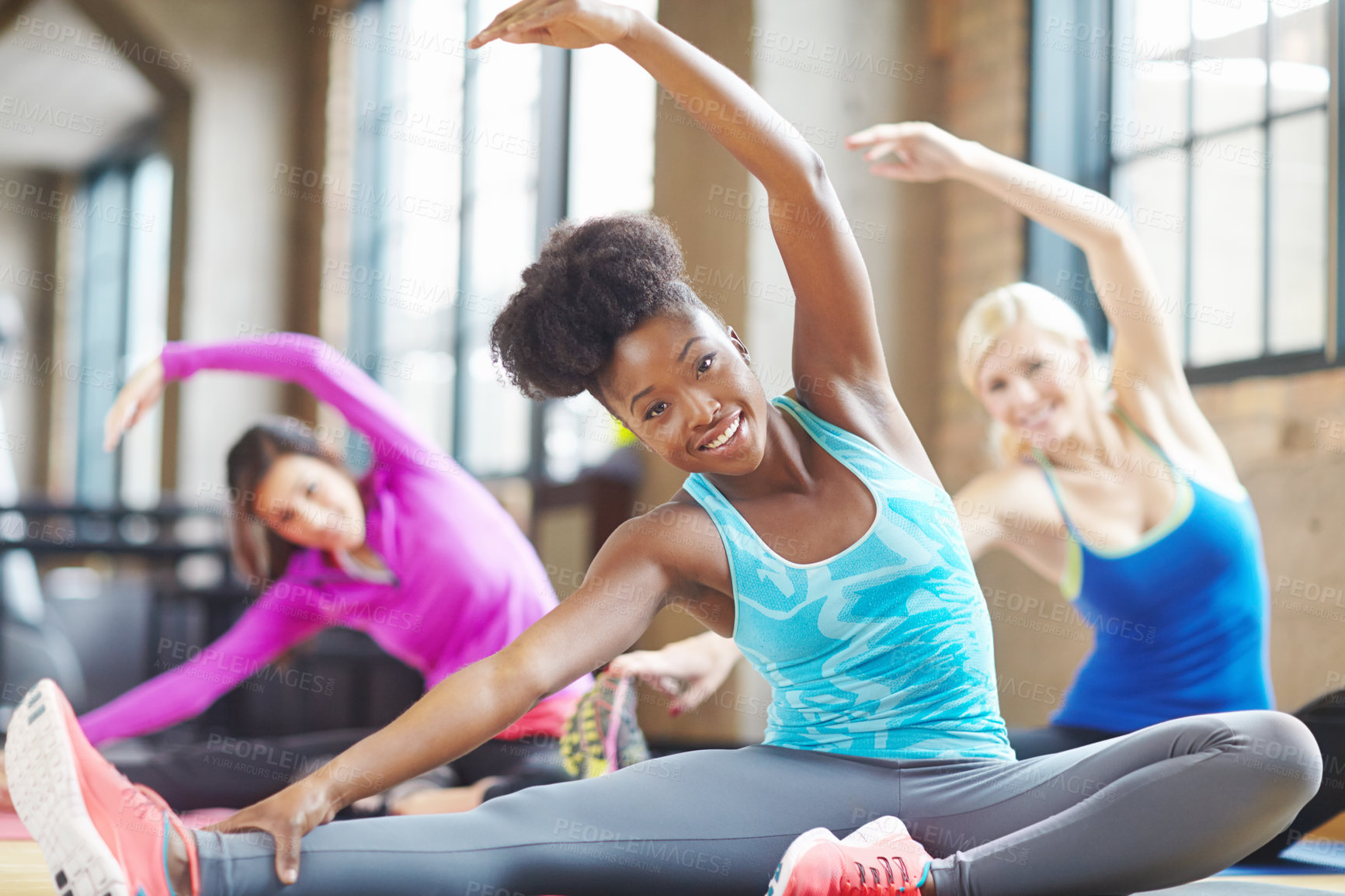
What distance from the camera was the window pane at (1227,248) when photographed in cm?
282

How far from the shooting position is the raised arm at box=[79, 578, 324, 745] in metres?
2.28

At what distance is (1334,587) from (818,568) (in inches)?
67.7

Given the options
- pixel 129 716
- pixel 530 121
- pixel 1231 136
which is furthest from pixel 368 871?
pixel 530 121

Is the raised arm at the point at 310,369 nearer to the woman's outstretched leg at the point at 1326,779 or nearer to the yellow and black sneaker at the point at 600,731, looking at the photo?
the yellow and black sneaker at the point at 600,731

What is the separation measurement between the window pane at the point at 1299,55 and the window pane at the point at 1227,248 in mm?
105

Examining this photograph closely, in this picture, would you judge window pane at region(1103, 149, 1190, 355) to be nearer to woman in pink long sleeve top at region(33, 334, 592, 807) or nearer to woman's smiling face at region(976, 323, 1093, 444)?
woman's smiling face at region(976, 323, 1093, 444)

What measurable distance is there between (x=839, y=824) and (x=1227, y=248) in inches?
85.3

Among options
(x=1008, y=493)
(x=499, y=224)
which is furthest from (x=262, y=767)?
(x=499, y=224)

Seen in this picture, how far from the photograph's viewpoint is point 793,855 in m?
1.10

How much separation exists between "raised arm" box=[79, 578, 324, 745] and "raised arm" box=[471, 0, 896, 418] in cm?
138

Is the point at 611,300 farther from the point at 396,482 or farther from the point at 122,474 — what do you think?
the point at 122,474

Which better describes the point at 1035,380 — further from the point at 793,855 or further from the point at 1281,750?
the point at 793,855

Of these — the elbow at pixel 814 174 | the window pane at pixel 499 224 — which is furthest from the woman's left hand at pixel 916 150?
the window pane at pixel 499 224

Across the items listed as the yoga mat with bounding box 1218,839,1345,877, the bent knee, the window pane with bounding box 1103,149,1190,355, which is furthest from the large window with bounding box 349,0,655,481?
the bent knee
